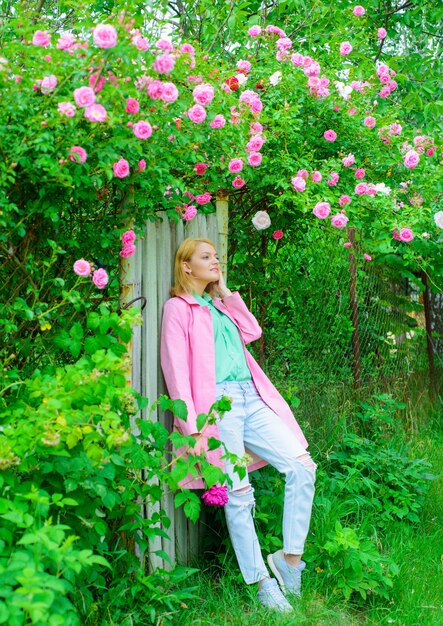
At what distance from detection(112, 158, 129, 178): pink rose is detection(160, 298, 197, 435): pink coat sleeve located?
0.76 m

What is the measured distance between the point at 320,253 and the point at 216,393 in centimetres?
215

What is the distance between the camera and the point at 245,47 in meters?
4.30

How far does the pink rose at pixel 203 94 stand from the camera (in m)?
2.82

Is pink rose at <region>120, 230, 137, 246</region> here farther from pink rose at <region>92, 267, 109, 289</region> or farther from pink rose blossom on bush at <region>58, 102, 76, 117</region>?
pink rose blossom on bush at <region>58, 102, 76, 117</region>

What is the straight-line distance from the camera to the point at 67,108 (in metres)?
2.35

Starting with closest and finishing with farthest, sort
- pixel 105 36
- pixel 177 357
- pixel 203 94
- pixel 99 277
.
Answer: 1. pixel 105 36
2. pixel 99 277
3. pixel 203 94
4. pixel 177 357

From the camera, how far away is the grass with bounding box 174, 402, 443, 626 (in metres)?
2.95

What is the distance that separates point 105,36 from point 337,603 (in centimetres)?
237

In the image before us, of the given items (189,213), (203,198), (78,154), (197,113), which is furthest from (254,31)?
(78,154)

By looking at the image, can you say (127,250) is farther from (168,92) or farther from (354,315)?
(354,315)

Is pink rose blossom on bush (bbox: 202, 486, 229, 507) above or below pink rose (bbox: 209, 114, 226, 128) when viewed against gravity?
below

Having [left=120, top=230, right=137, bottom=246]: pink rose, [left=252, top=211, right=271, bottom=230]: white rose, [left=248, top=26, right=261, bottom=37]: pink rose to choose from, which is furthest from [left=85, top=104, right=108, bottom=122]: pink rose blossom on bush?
[left=248, top=26, right=261, bottom=37]: pink rose

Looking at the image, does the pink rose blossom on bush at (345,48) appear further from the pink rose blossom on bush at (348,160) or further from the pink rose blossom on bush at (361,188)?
the pink rose blossom on bush at (361,188)

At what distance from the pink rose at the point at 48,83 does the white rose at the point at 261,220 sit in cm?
172
